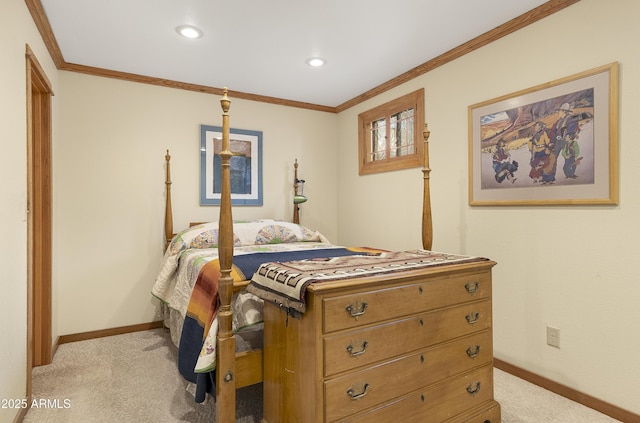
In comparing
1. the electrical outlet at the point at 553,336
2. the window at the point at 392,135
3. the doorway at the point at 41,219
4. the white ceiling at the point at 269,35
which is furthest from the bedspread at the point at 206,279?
the white ceiling at the point at 269,35

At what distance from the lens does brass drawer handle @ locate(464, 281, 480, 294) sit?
1.84m

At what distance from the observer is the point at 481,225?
2727 millimetres

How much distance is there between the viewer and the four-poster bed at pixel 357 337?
1.42m

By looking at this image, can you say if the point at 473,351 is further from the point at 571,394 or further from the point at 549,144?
the point at 549,144

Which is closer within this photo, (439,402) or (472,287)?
(439,402)

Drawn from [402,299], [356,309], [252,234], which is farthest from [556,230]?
[252,234]

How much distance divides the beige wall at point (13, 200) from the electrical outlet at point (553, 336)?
3.01m

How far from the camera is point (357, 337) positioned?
1.47 m

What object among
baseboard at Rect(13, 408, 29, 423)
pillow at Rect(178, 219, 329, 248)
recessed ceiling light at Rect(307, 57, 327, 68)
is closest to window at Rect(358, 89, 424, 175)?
recessed ceiling light at Rect(307, 57, 327, 68)

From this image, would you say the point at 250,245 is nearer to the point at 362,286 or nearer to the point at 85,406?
the point at 85,406

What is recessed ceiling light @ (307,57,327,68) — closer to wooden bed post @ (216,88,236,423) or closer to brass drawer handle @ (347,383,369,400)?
wooden bed post @ (216,88,236,423)

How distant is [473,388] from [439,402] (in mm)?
258

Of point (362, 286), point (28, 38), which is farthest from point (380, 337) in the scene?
point (28, 38)

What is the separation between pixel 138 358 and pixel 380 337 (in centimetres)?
216
